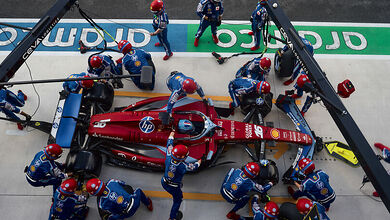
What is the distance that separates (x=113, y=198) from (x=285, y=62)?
17.8 ft

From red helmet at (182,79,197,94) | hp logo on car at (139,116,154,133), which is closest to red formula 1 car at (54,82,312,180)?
hp logo on car at (139,116,154,133)

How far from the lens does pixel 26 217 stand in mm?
5762

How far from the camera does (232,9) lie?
9164 millimetres

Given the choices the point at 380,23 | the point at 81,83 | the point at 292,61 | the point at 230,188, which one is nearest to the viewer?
the point at 230,188

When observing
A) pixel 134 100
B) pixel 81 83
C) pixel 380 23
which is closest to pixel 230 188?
pixel 134 100

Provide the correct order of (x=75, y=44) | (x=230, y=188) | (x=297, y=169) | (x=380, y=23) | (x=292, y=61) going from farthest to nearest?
(x=380, y=23), (x=75, y=44), (x=292, y=61), (x=297, y=169), (x=230, y=188)

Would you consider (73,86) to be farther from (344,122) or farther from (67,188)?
(344,122)

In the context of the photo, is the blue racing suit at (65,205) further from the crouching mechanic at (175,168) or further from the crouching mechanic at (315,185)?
the crouching mechanic at (315,185)

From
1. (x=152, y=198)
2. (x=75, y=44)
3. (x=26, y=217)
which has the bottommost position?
(x=152, y=198)

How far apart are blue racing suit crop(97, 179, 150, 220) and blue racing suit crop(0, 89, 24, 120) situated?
317 cm

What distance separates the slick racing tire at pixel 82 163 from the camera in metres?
5.58

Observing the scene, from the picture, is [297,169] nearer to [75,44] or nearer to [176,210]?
[176,210]

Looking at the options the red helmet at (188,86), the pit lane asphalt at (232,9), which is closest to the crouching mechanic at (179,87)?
the red helmet at (188,86)

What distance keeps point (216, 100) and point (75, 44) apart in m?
4.84
